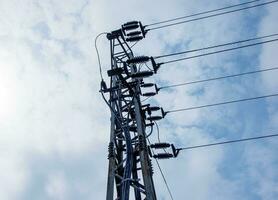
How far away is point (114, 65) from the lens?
1087 cm

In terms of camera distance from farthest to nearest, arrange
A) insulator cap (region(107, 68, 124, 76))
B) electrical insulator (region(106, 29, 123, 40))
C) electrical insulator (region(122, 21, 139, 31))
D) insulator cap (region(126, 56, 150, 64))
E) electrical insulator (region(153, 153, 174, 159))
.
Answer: electrical insulator (region(122, 21, 139, 31)) → electrical insulator (region(106, 29, 123, 40)) → electrical insulator (region(153, 153, 174, 159)) → insulator cap (region(126, 56, 150, 64)) → insulator cap (region(107, 68, 124, 76))

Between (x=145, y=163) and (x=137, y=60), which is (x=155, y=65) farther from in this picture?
(x=145, y=163)

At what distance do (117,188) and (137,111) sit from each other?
184cm

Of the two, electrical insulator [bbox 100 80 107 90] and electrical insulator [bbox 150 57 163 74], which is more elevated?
electrical insulator [bbox 150 57 163 74]

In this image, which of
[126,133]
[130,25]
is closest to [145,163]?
[126,133]

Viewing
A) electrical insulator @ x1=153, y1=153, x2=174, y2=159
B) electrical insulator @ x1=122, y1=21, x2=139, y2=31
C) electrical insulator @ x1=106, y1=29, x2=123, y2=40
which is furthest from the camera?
electrical insulator @ x1=122, y1=21, x2=139, y2=31

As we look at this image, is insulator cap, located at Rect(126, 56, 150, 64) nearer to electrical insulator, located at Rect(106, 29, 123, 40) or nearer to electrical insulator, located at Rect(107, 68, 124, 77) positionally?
electrical insulator, located at Rect(107, 68, 124, 77)

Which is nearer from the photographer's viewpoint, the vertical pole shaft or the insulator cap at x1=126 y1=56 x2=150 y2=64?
the vertical pole shaft

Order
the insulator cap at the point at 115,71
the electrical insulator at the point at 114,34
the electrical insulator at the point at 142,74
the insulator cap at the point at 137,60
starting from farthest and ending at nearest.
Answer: the electrical insulator at the point at 114,34, the insulator cap at the point at 137,60, the electrical insulator at the point at 142,74, the insulator cap at the point at 115,71

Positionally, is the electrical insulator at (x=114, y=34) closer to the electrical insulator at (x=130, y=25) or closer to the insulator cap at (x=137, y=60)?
the electrical insulator at (x=130, y=25)

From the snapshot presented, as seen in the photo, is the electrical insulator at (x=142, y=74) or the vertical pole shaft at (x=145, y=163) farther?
the electrical insulator at (x=142, y=74)

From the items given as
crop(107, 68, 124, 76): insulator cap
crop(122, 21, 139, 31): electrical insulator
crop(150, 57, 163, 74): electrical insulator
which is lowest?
crop(107, 68, 124, 76): insulator cap

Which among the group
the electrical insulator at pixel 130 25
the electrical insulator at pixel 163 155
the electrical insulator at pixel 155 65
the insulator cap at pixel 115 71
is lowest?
the electrical insulator at pixel 163 155

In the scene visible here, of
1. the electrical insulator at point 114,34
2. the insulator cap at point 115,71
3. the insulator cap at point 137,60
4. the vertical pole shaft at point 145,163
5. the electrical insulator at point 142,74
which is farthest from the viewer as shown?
the electrical insulator at point 114,34
